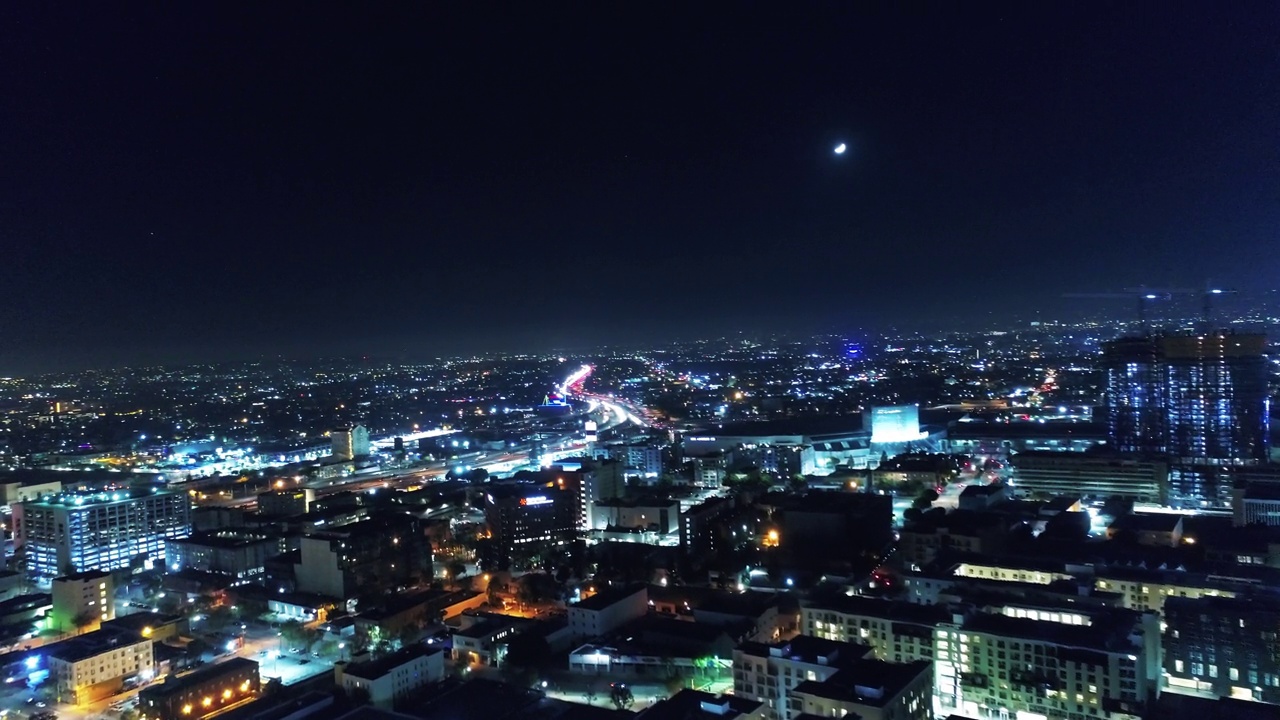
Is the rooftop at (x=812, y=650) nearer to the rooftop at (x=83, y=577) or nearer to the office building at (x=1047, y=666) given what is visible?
the office building at (x=1047, y=666)

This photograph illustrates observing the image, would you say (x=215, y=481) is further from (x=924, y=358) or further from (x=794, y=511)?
(x=924, y=358)

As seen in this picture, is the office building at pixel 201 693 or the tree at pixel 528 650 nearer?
the office building at pixel 201 693

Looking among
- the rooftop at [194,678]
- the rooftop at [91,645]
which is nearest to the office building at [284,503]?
the rooftop at [91,645]


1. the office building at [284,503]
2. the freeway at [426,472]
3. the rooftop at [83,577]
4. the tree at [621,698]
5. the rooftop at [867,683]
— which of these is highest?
the rooftop at [867,683]

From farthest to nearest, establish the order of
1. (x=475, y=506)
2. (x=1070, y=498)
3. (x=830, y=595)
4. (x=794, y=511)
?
(x=475, y=506) → (x=1070, y=498) → (x=794, y=511) → (x=830, y=595)

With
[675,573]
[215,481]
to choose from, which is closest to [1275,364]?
[675,573]

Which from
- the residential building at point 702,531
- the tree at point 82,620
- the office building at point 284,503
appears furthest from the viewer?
the office building at point 284,503

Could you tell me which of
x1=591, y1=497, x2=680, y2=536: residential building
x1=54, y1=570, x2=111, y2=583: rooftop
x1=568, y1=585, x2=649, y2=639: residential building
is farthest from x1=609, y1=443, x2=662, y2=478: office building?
x1=54, y1=570, x2=111, y2=583: rooftop
